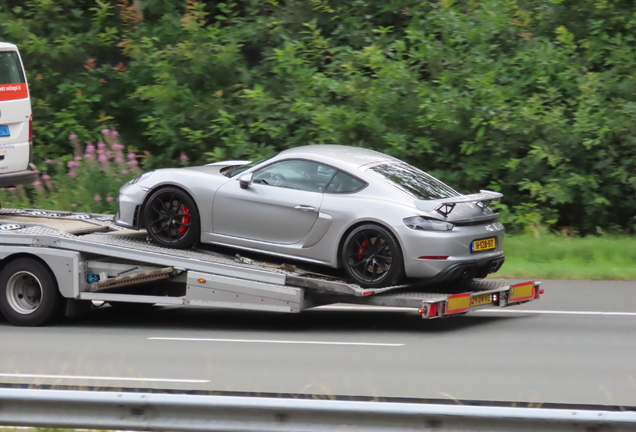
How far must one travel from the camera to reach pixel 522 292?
29.8 ft

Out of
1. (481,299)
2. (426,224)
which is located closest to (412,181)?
(426,224)

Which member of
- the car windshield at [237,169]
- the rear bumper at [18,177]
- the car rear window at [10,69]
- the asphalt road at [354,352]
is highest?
the car rear window at [10,69]

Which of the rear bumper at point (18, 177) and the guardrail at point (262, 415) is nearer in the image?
the guardrail at point (262, 415)

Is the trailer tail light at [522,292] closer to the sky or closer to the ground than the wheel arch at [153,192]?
closer to the ground

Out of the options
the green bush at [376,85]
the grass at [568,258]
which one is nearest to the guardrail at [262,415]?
the grass at [568,258]

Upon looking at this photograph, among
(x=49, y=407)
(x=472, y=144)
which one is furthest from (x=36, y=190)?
(x=49, y=407)

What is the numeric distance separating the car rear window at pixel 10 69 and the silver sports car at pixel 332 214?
2.61 m

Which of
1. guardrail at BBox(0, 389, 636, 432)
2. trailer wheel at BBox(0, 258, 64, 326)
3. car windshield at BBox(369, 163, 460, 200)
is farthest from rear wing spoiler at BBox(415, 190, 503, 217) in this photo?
guardrail at BBox(0, 389, 636, 432)

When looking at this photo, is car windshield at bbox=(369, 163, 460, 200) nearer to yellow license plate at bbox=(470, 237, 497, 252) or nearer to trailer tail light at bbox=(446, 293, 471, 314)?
yellow license plate at bbox=(470, 237, 497, 252)

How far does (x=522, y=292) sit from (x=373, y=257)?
5.73 ft

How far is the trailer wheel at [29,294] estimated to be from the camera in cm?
898

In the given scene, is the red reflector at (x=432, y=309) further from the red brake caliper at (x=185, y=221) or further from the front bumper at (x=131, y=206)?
the front bumper at (x=131, y=206)

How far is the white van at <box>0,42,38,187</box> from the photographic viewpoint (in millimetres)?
10750

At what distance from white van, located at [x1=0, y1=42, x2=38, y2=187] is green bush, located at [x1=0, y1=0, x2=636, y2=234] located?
18.3 ft
